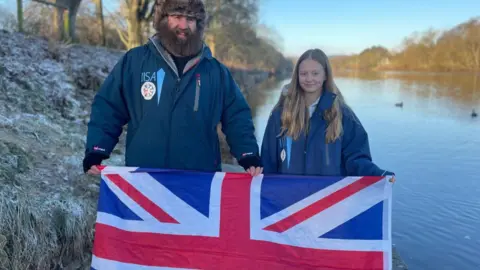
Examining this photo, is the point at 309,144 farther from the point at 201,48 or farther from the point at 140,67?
the point at 140,67

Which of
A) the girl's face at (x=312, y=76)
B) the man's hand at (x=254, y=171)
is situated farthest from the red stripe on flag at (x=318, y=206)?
the girl's face at (x=312, y=76)

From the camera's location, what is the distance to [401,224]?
6.80 metres

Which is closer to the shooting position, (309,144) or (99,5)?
(309,144)

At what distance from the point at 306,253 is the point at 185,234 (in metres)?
0.82

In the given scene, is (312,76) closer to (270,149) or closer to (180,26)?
(270,149)

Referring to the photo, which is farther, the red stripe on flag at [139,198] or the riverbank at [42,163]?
the riverbank at [42,163]

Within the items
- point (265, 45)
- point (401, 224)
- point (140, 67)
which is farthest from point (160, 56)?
point (265, 45)

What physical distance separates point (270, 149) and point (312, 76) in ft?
2.12

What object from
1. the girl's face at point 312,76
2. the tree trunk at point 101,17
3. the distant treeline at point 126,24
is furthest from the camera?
the tree trunk at point 101,17

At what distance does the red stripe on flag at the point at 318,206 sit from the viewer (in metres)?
2.72

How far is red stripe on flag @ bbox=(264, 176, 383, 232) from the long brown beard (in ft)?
4.25

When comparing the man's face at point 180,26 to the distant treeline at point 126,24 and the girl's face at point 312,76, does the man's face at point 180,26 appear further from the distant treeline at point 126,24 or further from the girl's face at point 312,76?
the distant treeline at point 126,24

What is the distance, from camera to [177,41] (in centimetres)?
275

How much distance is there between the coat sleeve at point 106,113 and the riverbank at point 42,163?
1.23 m
